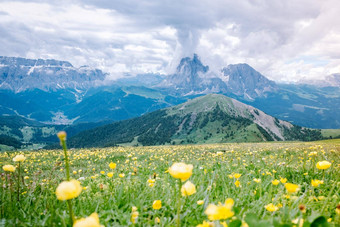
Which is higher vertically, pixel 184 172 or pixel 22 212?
pixel 184 172

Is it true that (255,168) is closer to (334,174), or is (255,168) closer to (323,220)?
(334,174)

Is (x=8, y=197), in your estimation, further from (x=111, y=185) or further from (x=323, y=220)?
(x=323, y=220)

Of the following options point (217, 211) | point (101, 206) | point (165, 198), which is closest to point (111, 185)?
point (101, 206)

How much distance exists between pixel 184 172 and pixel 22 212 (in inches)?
127

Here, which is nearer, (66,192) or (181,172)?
(66,192)

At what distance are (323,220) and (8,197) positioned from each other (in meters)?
4.86

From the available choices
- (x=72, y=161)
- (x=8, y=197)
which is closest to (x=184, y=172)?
(x=8, y=197)

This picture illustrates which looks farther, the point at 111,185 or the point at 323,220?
the point at 111,185

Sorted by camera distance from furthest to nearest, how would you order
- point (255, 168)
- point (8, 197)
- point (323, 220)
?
1. point (255, 168)
2. point (8, 197)
3. point (323, 220)

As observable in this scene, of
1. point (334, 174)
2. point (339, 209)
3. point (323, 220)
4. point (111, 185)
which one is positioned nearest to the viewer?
point (323, 220)

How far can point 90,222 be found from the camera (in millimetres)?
1563

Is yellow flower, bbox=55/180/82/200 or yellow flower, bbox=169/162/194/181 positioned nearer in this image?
yellow flower, bbox=55/180/82/200

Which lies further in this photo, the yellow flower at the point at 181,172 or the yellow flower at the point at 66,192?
the yellow flower at the point at 181,172

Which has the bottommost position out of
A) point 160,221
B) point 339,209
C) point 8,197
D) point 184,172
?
point 160,221
